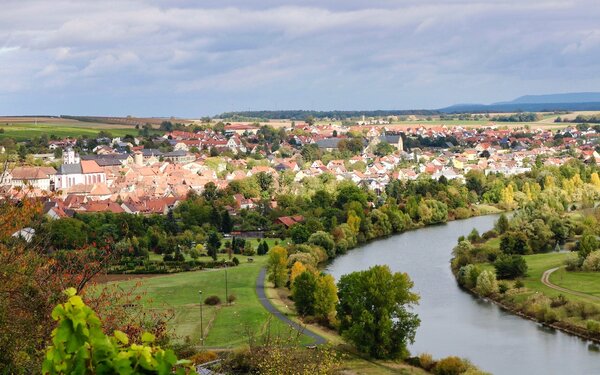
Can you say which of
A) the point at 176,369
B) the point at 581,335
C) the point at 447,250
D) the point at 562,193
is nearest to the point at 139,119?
the point at 562,193

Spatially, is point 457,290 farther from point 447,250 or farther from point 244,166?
point 244,166

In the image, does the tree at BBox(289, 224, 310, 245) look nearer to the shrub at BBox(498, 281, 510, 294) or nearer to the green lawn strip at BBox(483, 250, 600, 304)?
the green lawn strip at BBox(483, 250, 600, 304)

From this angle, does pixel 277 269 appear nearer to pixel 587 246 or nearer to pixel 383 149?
pixel 587 246

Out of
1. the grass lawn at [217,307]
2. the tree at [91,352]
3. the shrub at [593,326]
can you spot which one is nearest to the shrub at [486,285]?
the shrub at [593,326]

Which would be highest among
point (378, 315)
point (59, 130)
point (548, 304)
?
point (59, 130)

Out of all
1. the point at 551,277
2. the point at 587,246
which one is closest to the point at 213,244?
the point at 551,277
